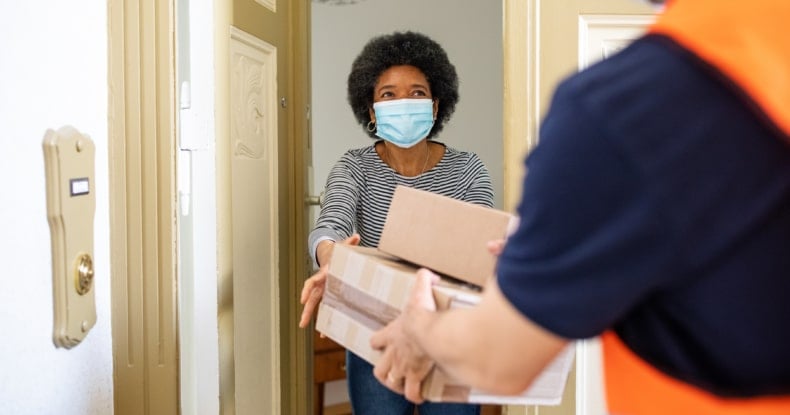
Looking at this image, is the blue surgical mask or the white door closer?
the white door

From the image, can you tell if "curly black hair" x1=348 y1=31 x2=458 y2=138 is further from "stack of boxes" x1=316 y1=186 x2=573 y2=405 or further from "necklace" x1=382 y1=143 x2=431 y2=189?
"stack of boxes" x1=316 y1=186 x2=573 y2=405

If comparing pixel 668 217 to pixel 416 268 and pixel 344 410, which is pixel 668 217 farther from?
pixel 344 410

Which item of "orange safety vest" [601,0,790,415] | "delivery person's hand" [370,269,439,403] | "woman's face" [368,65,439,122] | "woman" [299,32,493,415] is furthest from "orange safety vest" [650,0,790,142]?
"woman's face" [368,65,439,122]

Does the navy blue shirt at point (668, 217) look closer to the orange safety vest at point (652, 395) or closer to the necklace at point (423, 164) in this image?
the orange safety vest at point (652, 395)

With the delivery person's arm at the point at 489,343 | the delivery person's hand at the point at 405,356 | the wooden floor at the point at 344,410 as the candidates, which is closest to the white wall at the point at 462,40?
the wooden floor at the point at 344,410

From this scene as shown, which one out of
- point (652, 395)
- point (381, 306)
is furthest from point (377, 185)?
point (652, 395)

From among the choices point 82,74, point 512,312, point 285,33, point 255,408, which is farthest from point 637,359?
point 285,33

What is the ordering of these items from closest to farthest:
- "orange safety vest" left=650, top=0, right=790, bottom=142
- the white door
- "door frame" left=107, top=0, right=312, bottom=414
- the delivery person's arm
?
"orange safety vest" left=650, top=0, right=790, bottom=142 < the delivery person's arm < "door frame" left=107, top=0, right=312, bottom=414 < the white door

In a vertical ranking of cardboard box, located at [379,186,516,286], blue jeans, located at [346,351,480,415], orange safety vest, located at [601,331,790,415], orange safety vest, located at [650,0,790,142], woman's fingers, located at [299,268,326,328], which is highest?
orange safety vest, located at [650,0,790,142]

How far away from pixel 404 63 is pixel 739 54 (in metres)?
1.71

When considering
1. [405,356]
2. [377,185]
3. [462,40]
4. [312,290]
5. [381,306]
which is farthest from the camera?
[462,40]

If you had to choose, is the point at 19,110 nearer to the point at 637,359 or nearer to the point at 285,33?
the point at 637,359

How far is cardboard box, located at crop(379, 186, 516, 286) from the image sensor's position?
A: 1.15m

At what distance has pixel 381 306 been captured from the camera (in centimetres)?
115
